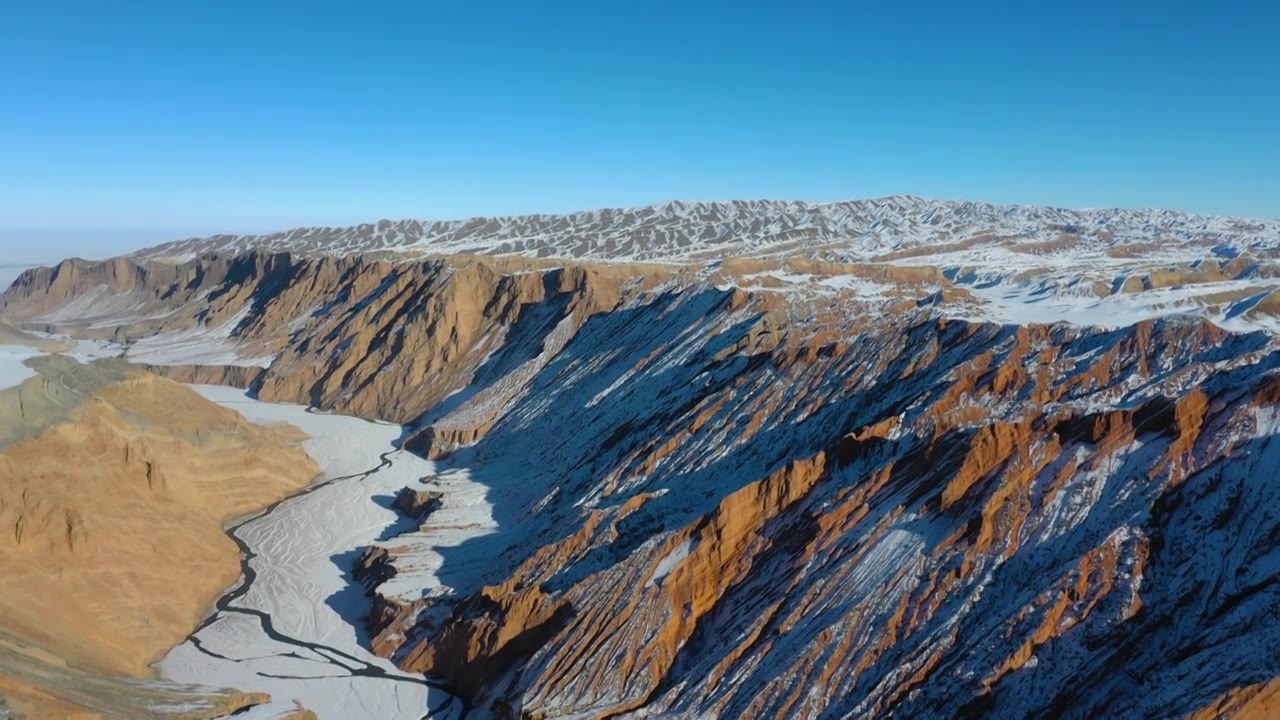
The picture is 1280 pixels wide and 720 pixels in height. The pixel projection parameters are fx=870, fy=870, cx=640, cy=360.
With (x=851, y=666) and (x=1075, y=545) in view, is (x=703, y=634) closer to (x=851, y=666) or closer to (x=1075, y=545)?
(x=851, y=666)

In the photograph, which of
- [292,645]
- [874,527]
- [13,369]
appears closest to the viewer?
[874,527]

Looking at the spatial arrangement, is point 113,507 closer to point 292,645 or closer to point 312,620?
point 312,620

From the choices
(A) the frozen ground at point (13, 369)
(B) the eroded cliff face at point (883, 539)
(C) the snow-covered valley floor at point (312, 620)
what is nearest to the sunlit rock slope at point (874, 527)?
(B) the eroded cliff face at point (883, 539)

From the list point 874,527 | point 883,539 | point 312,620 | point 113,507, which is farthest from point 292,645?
point 883,539

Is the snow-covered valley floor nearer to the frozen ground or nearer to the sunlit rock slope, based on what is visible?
the sunlit rock slope

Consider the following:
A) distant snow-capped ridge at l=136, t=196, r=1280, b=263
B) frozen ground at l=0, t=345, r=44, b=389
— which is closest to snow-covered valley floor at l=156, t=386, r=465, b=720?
frozen ground at l=0, t=345, r=44, b=389

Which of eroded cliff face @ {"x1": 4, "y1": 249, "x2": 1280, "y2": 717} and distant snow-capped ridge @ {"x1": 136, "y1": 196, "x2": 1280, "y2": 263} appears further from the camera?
distant snow-capped ridge @ {"x1": 136, "y1": 196, "x2": 1280, "y2": 263}
